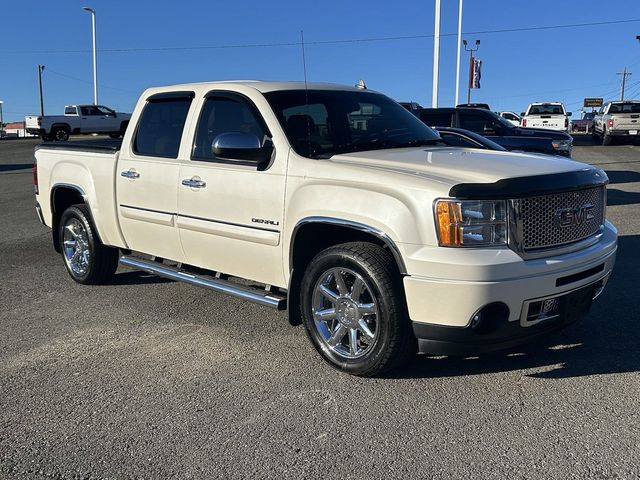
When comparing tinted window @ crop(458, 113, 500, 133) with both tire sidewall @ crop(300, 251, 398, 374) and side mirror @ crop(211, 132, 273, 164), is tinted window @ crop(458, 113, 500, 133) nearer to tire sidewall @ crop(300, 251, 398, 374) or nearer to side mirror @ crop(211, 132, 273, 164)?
side mirror @ crop(211, 132, 273, 164)

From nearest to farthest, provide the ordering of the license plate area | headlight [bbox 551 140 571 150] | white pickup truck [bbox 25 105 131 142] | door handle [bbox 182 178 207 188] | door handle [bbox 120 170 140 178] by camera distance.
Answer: the license plate area, door handle [bbox 182 178 207 188], door handle [bbox 120 170 140 178], headlight [bbox 551 140 571 150], white pickup truck [bbox 25 105 131 142]

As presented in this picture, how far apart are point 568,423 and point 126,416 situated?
8.00ft

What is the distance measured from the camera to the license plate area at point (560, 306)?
3.64 meters

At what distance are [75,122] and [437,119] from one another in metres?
28.9

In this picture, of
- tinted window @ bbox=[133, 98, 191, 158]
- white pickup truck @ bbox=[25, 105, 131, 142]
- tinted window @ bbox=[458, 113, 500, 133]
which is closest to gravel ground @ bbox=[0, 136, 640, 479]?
tinted window @ bbox=[133, 98, 191, 158]

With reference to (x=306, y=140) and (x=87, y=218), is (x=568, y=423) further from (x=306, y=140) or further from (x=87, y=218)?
(x=87, y=218)

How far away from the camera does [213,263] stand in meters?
4.93

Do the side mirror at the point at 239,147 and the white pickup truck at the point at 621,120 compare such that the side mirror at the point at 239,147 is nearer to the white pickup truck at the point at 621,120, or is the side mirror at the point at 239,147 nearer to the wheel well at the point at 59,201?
the wheel well at the point at 59,201

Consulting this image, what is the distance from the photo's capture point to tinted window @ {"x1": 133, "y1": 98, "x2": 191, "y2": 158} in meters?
5.25

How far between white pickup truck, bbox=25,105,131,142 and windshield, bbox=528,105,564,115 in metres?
22.3

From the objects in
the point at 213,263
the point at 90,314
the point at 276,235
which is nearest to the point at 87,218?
the point at 90,314

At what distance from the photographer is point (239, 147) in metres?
4.32

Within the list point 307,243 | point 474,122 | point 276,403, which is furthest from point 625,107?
point 276,403

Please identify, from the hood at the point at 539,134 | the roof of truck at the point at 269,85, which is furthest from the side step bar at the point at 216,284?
the hood at the point at 539,134
